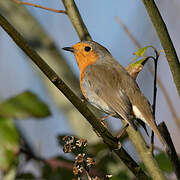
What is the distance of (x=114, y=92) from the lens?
7.55ft

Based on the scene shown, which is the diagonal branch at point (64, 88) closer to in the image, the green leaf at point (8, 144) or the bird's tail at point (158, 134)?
the bird's tail at point (158, 134)

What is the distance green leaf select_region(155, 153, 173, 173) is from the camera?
5.82ft

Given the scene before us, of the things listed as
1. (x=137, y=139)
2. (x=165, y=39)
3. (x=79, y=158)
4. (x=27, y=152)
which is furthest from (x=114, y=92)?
(x=79, y=158)

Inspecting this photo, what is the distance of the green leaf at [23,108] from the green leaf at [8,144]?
77 millimetres

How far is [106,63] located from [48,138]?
2.54 m

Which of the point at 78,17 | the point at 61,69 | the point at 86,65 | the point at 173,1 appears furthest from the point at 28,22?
the point at 173,1

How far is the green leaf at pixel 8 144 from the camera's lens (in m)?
1.81

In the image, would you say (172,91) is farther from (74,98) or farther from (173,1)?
(74,98)

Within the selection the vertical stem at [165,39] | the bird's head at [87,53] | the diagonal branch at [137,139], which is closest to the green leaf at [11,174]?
the diagonal branch at [137,139]

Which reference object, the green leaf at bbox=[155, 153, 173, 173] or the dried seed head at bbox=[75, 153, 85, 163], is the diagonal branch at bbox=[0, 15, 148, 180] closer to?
the dried seed head at bbox=[75, 153, 85, 163]

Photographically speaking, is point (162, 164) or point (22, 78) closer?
point (162, 164)

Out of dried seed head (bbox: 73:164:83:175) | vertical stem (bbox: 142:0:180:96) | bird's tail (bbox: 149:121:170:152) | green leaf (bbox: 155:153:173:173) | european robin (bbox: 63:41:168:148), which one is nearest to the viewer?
dried seed head (bbox: 73:164:83:175)

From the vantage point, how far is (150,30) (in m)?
4.09

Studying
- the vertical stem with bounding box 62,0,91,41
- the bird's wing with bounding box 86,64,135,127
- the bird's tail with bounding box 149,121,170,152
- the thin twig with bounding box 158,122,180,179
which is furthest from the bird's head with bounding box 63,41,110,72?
the thin twig with bounding box 158,122,180,179
